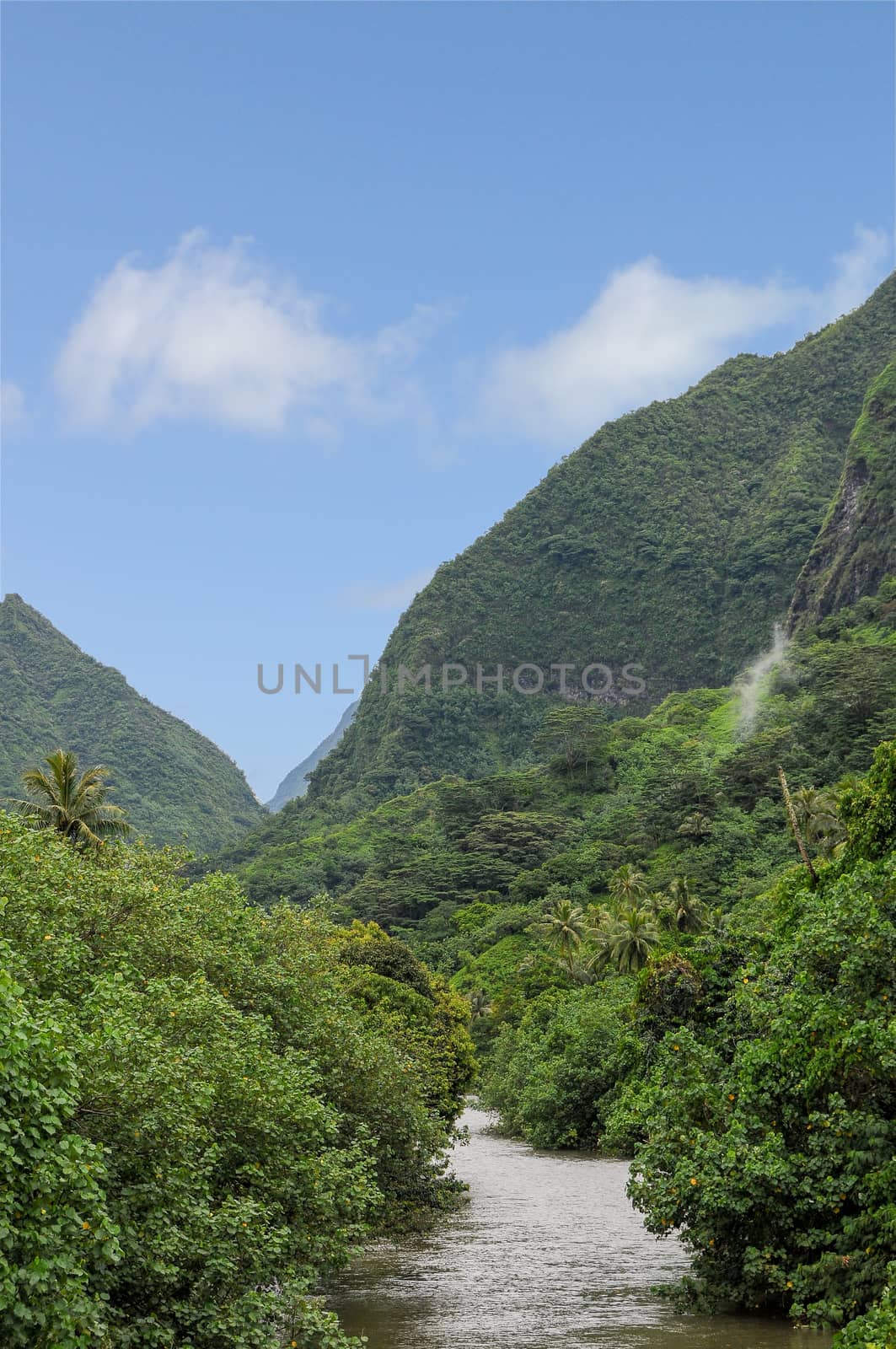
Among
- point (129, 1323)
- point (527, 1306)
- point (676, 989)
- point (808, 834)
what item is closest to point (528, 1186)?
point (676, 989)

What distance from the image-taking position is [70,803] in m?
39.8

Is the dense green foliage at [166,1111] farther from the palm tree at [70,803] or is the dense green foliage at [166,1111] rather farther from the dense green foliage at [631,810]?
the dense green foliage at [631,810]

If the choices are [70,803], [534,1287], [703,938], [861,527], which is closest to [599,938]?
[70,803]

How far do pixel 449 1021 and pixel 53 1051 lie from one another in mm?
37296

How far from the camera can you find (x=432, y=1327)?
2081 cm

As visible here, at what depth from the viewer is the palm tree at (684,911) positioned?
216 ft

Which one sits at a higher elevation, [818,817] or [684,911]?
[818,817]

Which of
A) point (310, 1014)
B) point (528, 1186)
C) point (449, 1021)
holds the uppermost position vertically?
point (310, 1014)

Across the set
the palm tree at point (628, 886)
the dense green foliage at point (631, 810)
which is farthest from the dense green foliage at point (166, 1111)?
the dense green foliage at point (631, 810)

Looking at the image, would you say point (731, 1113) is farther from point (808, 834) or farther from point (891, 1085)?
point (808, 834)

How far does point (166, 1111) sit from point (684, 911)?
177 ft

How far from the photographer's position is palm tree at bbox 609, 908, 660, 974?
62094 millimetres

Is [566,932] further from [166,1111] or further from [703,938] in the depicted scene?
[166,1111]

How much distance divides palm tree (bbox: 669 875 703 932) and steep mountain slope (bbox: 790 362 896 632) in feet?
300
